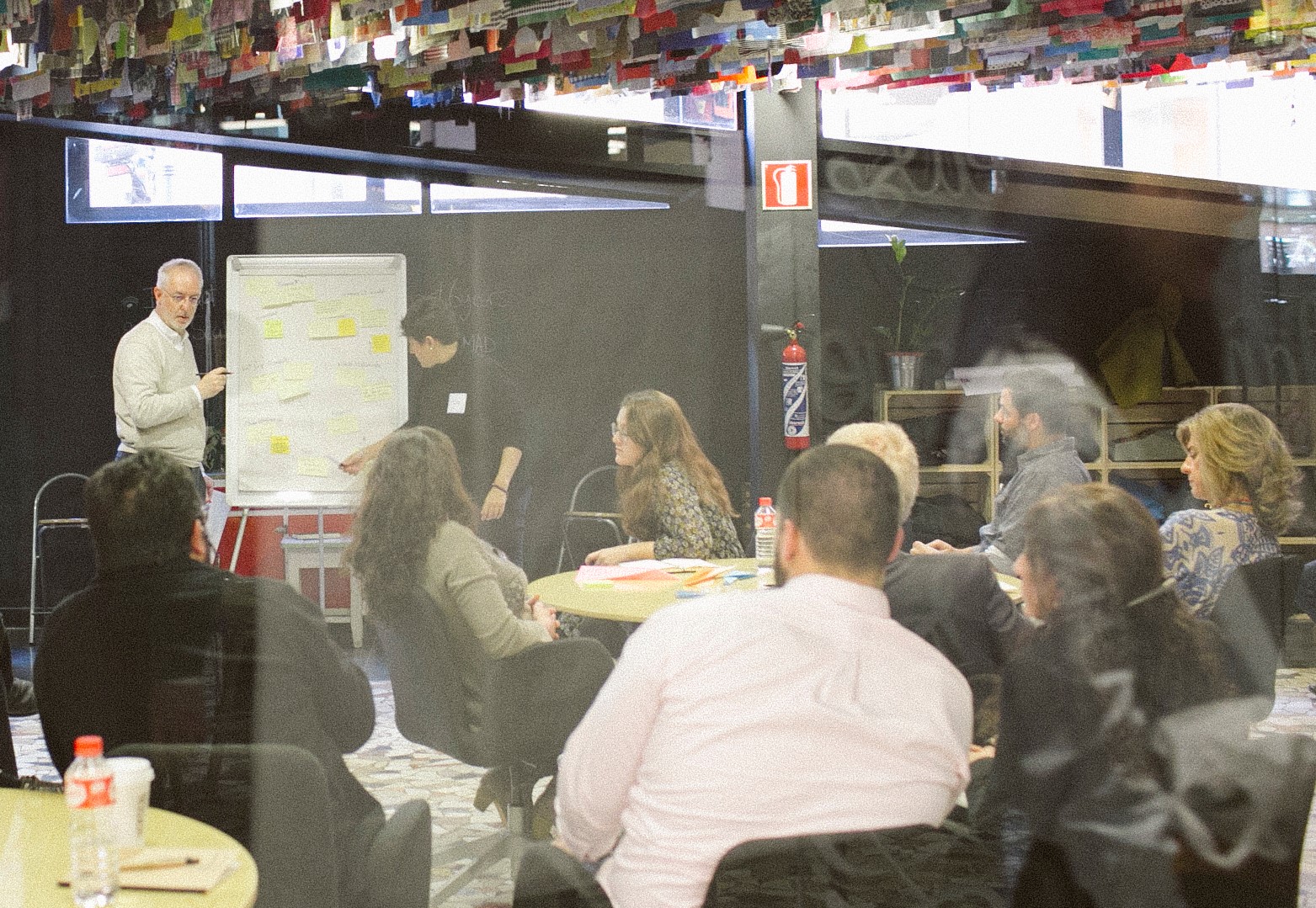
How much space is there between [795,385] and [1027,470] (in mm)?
1459

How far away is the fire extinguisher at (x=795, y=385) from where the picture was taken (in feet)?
16.7

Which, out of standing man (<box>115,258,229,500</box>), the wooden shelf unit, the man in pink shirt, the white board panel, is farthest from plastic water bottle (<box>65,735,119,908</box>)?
the wooden shelf unit

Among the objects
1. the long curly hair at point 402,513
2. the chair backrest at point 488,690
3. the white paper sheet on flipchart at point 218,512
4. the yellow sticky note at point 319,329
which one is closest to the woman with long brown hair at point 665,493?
the chair backrest at point 488,690

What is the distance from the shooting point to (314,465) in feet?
16.8

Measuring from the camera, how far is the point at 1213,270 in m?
5.82

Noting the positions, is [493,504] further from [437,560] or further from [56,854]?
[56,854]

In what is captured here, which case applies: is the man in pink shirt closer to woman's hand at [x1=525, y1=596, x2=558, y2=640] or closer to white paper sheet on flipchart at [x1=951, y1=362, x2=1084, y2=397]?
woman's hand at [x1=525, y1=596, x2=558, y2=640]

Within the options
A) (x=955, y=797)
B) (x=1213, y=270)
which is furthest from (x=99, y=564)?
(x=1213, y=270)

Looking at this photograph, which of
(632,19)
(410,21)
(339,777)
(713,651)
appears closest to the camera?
(713,651)

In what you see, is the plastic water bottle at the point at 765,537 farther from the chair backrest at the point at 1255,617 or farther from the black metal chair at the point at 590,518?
the black metal chair at the point at 590,518

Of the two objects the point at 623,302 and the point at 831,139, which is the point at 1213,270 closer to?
the point at 831,139

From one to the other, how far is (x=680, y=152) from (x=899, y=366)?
134cm

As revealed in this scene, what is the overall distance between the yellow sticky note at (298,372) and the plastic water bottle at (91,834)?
3.66m

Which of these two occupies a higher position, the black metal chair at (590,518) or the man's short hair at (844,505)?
the man's short hair at (844,505)
